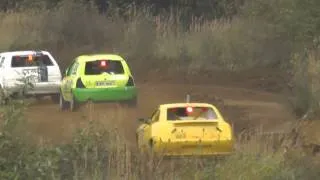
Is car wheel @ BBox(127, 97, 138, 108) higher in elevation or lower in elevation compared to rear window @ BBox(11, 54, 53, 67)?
lower

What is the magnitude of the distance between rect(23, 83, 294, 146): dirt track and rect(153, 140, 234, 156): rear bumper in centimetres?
252

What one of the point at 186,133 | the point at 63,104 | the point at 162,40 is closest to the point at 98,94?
the point at 63,104

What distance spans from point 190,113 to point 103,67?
8.22 m

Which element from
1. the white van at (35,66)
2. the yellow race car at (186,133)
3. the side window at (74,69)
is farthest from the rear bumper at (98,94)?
the yellow race car at (186,133)

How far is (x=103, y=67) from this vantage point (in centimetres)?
2500

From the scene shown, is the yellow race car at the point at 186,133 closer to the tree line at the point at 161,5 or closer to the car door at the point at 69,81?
the car door at the point at 69,81

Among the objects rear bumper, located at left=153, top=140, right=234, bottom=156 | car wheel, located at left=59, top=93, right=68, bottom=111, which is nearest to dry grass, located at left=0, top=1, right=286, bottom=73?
car wheel, located at left=59, top=93, right=68, bottom=111

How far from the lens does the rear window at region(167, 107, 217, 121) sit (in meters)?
17.0

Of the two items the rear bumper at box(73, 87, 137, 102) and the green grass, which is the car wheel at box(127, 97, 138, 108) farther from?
the green grass

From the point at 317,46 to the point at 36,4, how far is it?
71.0 feet

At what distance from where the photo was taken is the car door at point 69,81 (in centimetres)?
2503

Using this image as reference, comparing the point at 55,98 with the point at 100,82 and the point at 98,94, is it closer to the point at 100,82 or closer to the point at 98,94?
the point at 98,94

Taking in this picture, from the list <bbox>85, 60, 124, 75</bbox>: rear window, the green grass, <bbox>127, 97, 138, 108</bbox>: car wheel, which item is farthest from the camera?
the green grass

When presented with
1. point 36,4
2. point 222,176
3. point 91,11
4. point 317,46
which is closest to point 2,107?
point 222,176
